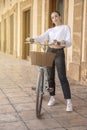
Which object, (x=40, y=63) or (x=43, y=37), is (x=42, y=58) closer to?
(x=40, y=63)

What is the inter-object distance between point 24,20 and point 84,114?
11.7 m

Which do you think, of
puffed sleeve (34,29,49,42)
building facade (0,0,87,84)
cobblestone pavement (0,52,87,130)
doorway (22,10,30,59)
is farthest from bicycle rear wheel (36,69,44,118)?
doorway (22,10,30,59)

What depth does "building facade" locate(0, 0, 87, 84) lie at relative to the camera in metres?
7.98

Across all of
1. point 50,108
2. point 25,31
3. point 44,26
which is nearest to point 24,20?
point 25,31

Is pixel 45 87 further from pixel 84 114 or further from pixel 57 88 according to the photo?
pixel 57 88

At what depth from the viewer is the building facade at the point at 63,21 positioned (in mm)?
7977

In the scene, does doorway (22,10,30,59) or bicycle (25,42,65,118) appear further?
doorway (22,10,30,59)

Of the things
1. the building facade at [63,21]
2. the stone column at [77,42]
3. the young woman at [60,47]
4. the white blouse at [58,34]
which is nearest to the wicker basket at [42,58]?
the young woman at [60,47]

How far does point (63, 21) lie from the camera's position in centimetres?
988

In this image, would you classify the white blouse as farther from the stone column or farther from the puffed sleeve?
the stone column

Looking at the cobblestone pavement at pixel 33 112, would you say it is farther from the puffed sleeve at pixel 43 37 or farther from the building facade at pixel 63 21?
the building facade at pixel 63 21

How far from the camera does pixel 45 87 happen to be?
4809 mm

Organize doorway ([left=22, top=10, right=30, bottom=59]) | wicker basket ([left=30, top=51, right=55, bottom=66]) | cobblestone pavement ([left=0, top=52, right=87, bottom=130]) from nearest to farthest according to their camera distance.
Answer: cobblestone pavement ([left=0, top=52, right=87, bottom=130]), wicker basket ([left=30, top=51, right=55, bottom=66]), doorway ([left=22, top=10, right=30, bottom=59])

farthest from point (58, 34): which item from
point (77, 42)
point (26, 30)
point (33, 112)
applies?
point (26, 30)
